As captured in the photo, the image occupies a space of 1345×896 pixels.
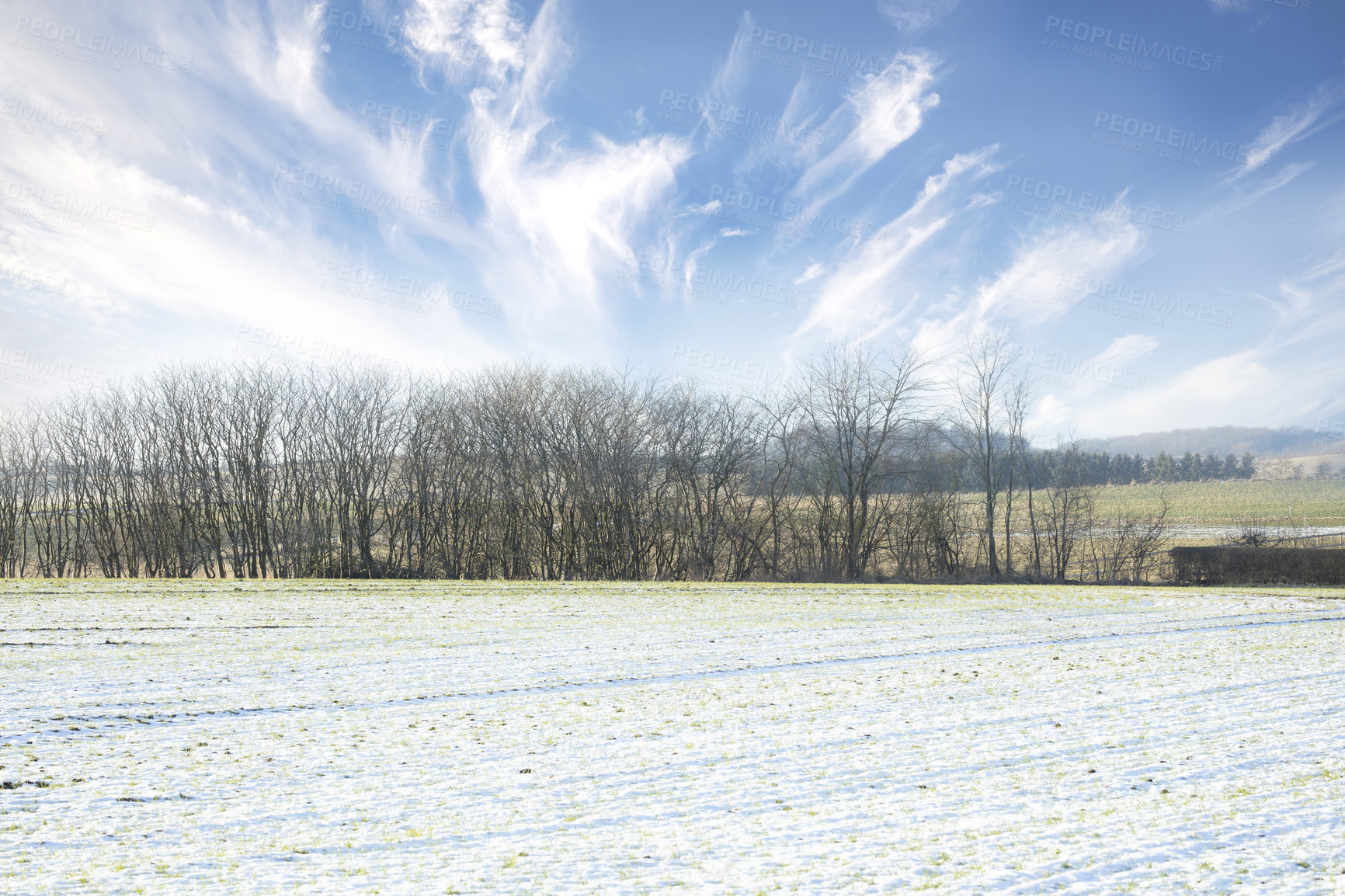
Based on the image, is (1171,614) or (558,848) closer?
(558,848)

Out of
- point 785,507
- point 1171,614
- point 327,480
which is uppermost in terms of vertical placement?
point 327,480

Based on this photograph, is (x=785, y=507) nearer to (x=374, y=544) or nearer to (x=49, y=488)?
(x=374, y=544)

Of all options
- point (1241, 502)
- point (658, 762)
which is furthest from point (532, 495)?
point (1241, 502)

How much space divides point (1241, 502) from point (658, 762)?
229 feet

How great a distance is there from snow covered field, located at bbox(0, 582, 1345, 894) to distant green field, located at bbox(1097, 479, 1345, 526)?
30.8 m

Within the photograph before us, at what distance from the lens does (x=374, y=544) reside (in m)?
30.0

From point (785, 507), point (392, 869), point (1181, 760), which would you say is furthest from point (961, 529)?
point (392, 869)

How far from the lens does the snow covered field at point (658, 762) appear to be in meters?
3.78

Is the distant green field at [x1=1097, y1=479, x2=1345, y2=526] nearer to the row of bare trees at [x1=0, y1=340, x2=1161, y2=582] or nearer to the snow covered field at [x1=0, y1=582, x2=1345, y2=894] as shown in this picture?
the row of bare trees at [x1=0, y1=340, x2=1161, y2=582]

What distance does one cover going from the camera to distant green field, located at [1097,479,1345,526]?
134ft

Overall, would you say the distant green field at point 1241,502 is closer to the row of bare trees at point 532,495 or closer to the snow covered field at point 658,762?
the row of bare trees at point 532,495

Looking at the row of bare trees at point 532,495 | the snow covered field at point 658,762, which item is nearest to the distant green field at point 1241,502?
the row of bare trees at point 532,495

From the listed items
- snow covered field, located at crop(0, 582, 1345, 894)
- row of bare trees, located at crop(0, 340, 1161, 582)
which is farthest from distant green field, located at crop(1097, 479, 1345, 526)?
snow covered field, located at crop(0, 582, 1345, 894)

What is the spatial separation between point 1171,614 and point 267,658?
17583 mm
